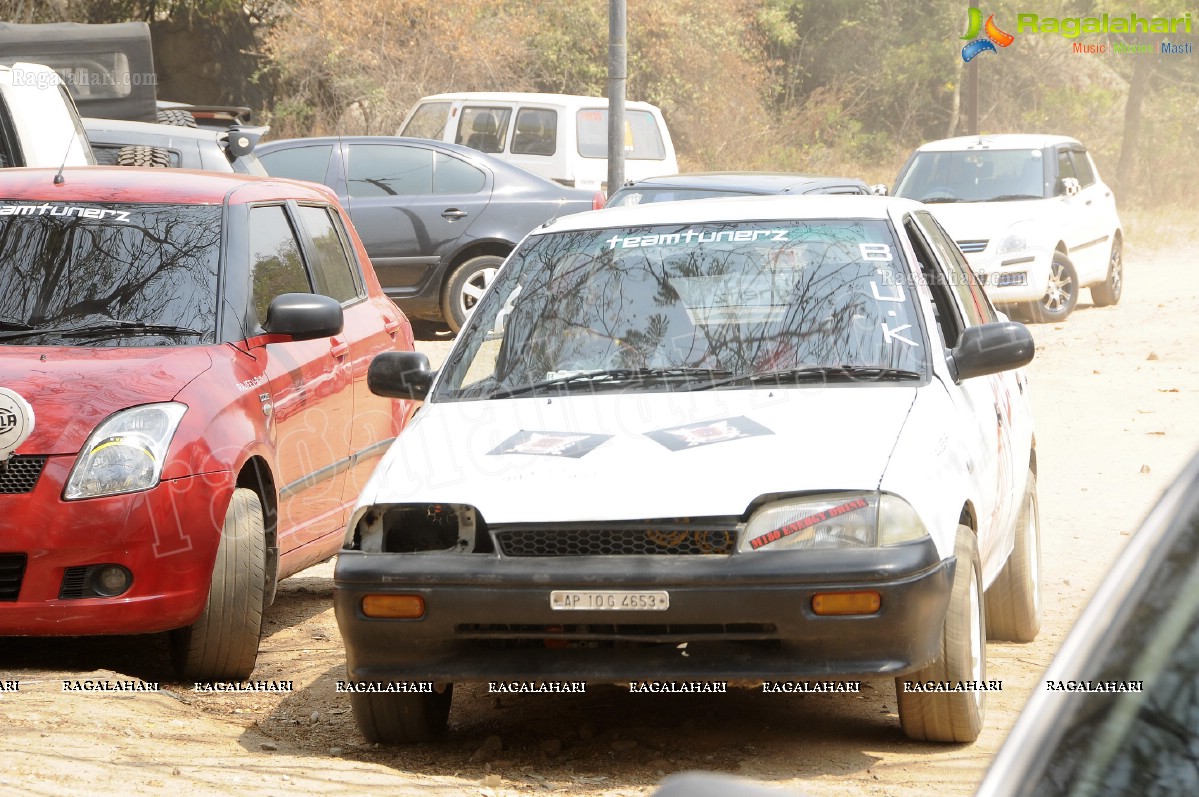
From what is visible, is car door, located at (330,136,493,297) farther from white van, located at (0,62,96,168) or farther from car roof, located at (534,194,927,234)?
car roof, located at (534,194,927,234)

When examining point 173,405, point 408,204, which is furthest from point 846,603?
point 408,204

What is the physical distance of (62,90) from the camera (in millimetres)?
8984

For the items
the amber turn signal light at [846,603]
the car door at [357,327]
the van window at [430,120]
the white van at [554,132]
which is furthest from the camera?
the van window at [430,120]

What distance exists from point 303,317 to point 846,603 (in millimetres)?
2458

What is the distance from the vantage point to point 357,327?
6715 millimetres

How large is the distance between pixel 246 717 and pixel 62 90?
17.0 ft

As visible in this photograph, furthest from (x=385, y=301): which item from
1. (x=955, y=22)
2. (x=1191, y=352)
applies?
(x=955, y=22)

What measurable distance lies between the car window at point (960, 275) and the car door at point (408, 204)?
8.90 meters

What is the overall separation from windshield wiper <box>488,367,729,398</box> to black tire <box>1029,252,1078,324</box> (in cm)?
1242

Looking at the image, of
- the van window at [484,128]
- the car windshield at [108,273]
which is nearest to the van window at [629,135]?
the van window at [484,128]

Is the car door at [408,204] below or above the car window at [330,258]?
below

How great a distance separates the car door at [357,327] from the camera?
21.4 feet

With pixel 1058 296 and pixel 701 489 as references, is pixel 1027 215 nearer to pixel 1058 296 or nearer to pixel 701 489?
pixel 1058 296

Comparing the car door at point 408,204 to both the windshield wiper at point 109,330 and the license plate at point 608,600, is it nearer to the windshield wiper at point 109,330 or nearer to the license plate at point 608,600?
the windshield wiper at point 109,330
